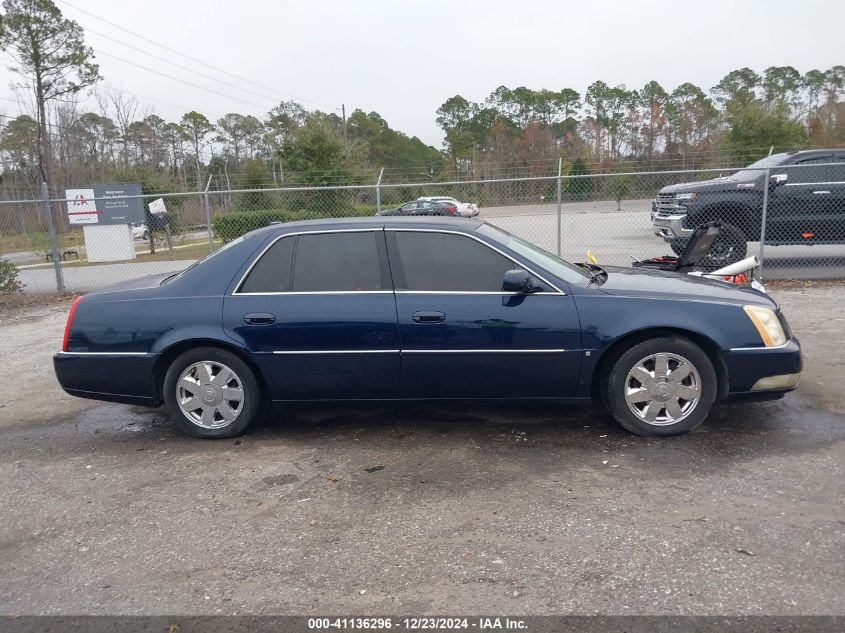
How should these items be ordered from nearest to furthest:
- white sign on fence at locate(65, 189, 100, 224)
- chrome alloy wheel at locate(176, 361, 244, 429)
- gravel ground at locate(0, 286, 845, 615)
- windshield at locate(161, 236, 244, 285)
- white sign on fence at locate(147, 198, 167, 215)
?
gravel ground at locate(0, 286, 845, 615) → chrome alloy wheel at locate(176, 361, 244, 429) → windshield at locate(161, 236, 244, 285) → white sign on fence at locate(65, 189, 100, 224) → white sign on fence at locate(147, 198, 167, 215)

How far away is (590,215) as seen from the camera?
14.3m

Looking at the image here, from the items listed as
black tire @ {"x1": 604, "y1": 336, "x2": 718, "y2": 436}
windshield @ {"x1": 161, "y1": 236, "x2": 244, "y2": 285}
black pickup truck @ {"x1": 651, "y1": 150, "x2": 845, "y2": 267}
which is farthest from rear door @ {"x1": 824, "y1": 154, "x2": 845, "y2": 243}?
windshield @ {"x1": 161, "y1": 236, "x2": 244, "y2": 285}

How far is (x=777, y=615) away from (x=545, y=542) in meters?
1.02

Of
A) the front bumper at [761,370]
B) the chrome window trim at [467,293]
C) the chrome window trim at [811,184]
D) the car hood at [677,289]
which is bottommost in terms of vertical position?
the front bumper at [761,370]

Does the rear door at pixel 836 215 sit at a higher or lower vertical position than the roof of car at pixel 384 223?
lower

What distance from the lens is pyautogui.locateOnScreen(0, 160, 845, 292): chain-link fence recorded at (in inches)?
433

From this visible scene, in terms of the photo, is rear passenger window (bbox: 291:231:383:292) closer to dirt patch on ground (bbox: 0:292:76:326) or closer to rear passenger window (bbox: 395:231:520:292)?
rear passenger window (bbox: 395:231:520:292)

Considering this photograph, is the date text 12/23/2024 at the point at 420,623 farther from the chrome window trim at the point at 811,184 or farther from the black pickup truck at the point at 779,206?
the chrome window trim at the point at 811,184

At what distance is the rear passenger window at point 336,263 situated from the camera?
4750mm

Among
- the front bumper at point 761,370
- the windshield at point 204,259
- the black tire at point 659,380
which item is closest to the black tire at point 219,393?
the windshield at point 204,259

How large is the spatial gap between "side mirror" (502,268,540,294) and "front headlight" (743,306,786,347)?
1.43 metres

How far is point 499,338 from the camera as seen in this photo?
451 cm

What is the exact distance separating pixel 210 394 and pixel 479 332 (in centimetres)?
195

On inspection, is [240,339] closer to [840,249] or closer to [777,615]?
[777,615]
